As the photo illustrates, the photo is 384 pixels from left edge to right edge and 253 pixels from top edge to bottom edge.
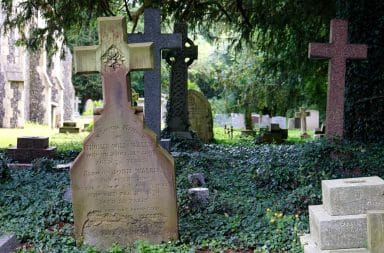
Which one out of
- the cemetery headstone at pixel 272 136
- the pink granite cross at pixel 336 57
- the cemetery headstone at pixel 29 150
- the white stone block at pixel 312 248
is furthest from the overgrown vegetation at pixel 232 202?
the cemetery headstone at pixel 272 136

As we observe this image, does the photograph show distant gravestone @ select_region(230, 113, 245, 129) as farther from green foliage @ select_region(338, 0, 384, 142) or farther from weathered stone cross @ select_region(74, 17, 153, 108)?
weathered stone cross @ select_region(74, 17, 153, 108)

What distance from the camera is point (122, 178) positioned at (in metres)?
5.15

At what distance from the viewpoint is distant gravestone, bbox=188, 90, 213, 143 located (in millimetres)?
16203

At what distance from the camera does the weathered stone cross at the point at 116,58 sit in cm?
520

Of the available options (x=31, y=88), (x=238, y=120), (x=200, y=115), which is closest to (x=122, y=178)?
(x=200, y=115)

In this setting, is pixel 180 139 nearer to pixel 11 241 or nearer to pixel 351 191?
pixel 11 241

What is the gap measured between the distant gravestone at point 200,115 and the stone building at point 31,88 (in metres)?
9.46

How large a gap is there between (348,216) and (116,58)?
2.60m

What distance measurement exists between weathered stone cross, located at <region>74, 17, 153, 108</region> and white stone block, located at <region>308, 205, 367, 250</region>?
2.17 m

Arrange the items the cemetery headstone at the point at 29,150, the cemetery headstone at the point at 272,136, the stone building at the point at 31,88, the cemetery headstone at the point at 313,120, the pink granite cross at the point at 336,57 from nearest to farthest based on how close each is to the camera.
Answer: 1. the pink granite cross at the point at 336,57
2. the cemetery headstone at the point at 29,150
3. the cemetery headstone at the point at 272,136
4. the stone building at the point at 31,88
5. the cemetery headstone at the point at 313,120

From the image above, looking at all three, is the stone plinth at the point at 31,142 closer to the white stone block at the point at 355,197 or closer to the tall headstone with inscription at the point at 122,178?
the tall headstone with inscription at the point at 122,178

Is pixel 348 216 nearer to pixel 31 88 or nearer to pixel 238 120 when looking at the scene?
pixel 238 120

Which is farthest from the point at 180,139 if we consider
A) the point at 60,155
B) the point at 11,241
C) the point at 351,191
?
the point at 351,191

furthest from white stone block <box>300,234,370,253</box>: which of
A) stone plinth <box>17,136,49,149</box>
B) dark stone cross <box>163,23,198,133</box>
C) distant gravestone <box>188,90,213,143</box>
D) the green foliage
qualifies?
distant gravestone <box>188,90,213,143</box>
